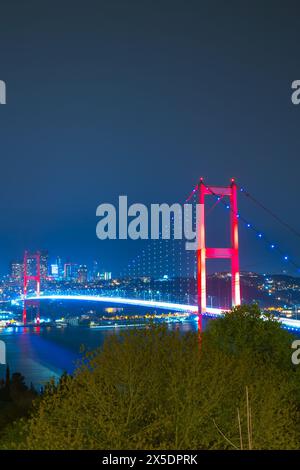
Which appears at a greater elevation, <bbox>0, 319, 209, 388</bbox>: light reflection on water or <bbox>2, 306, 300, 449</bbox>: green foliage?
<bbox>2, 306, 300, 449</bbox>: green foliage

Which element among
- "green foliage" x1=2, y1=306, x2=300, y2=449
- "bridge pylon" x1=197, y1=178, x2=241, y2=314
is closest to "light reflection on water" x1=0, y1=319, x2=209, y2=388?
"bridge pylon" x1=197, y1=178, x2=241, y2=314

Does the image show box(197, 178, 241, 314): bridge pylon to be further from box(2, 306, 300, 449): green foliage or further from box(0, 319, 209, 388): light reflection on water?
box(2, 306, 300, 449): green foliage

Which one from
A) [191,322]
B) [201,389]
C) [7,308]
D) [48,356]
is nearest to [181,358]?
[201,389]

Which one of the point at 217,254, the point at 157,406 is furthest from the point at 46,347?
the point at 157,406

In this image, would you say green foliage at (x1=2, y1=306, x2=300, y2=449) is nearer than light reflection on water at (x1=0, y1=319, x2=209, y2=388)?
Yes

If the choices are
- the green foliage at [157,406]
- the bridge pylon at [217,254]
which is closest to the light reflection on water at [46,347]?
the bridge pylon at [217,254]

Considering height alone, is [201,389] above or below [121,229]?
below

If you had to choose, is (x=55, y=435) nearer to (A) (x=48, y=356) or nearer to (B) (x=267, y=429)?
(B) (x=267, y=429)
